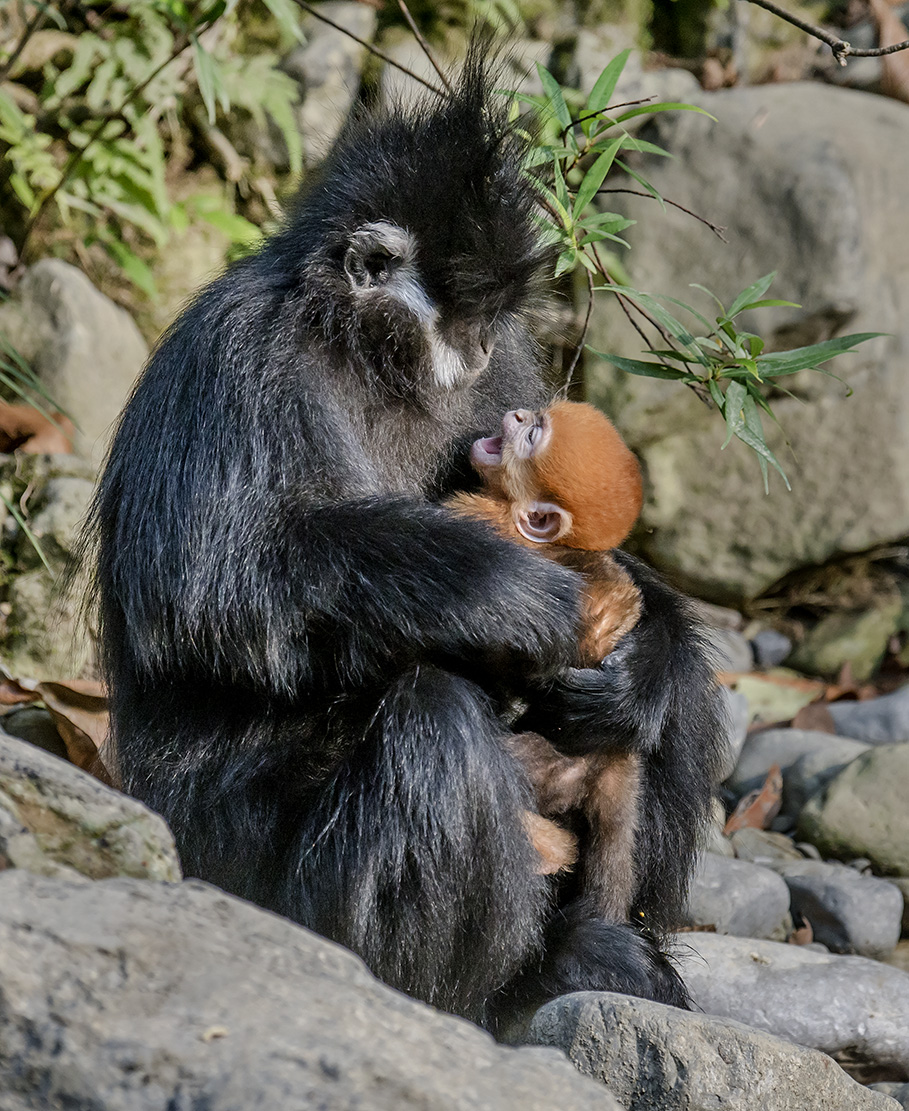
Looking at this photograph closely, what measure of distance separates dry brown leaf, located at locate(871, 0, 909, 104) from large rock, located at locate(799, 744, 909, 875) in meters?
3.58

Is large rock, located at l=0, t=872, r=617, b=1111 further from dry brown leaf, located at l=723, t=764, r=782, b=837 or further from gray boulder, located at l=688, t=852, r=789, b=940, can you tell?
dry brown leaf, located at l=723, t=764, r=782, b=837

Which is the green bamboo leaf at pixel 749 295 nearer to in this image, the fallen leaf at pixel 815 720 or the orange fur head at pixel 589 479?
the orange fur head at pixel 589 479

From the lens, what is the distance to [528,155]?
312cm

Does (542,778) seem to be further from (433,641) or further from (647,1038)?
(647,1038)

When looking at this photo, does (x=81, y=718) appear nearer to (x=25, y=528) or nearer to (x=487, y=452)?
(x=25, y=528)

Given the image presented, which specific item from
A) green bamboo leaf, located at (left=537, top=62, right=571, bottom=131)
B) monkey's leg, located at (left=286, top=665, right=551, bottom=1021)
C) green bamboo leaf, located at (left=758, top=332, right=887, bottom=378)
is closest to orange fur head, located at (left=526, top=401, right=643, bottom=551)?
green bamboo leaf, located at (left=758, top=332, right=887, bottom=378)

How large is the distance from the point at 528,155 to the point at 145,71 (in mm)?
2954

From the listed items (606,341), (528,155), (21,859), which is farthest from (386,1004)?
(606,341)

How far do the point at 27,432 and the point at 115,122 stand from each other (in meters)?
1.58

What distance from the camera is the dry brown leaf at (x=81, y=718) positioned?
3.71 metres

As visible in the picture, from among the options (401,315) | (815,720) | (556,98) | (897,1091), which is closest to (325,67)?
(556,98)

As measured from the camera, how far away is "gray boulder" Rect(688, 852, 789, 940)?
373cm

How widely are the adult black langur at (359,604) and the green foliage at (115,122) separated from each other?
266 centimetres

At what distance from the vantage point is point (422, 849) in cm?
251
